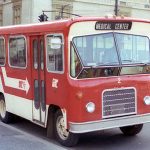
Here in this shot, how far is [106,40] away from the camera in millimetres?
9109

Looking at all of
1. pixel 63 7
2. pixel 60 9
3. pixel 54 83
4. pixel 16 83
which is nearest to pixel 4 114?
pixel 16 83

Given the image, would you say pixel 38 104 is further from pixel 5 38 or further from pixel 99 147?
pixel 5 38

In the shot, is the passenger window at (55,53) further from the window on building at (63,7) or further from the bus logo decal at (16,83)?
the window on building at (63,7)

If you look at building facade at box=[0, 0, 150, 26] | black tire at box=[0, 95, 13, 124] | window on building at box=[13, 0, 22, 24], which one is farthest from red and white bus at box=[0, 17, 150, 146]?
window on building at box=[13, 0, 22, 24]

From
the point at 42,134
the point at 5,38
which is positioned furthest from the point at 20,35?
the point at 42,134

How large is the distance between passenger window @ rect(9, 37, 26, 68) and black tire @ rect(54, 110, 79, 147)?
1.70 m

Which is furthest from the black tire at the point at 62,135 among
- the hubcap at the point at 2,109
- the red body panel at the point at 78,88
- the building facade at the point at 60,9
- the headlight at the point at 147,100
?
the building facade at the point at 60,9

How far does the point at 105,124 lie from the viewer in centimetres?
882

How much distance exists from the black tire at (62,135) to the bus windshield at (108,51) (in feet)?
3.53

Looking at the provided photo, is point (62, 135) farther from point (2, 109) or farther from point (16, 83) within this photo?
point (2, 109)

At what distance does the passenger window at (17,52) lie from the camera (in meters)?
10.5

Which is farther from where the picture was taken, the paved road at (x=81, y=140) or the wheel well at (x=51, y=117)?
the wheel well at (x=51, y=117)

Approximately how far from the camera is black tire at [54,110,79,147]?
9.09m

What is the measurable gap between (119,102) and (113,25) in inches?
56.3
